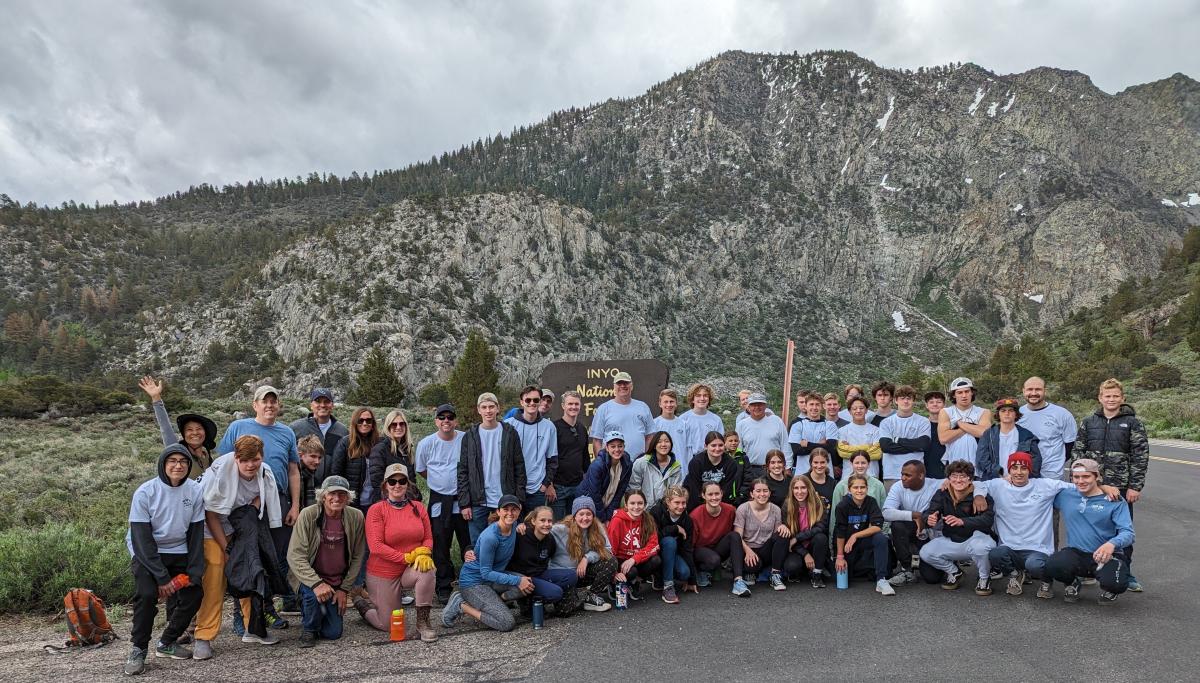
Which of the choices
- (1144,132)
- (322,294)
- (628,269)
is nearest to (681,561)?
(322,294)

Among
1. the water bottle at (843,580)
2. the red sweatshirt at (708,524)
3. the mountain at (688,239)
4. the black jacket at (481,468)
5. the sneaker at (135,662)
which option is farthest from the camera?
the mountain at (688,239)

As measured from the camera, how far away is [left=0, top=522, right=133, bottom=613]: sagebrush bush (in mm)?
6691

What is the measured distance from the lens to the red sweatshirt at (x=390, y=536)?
220 inches

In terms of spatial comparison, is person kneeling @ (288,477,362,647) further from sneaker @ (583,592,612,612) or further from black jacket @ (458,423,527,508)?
sneaker @ (583,592,612,612)

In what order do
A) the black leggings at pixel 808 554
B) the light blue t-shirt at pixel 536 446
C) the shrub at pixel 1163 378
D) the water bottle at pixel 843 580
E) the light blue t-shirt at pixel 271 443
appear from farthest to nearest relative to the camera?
the shrub at pixel 1163 378 → the light blue t-shirt at pixel 536 446 → the black leggings at pixel 808 554 → the water bottle at pixel 843 580 → the light blue t-shirt at pixel 271 443

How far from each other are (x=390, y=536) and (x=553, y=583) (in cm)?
153

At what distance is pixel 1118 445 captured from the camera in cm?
→ 620

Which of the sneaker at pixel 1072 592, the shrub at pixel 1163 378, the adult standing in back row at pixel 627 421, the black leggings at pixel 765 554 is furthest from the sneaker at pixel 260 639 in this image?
the shrub at pixel 1163 378

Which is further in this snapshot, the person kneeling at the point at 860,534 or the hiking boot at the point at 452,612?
the person kneeling at the point at 860,534

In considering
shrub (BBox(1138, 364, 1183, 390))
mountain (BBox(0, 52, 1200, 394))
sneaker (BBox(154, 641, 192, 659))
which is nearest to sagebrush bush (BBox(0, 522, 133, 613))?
sneaker (BBox(154, 641, 192, 659))

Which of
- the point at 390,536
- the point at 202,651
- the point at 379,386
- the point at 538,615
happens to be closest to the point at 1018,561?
the point at 538,615

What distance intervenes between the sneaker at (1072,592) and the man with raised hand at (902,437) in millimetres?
1847

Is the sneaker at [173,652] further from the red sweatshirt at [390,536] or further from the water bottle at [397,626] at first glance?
the water bottle at [397,626]

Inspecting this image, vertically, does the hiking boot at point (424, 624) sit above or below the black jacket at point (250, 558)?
below
